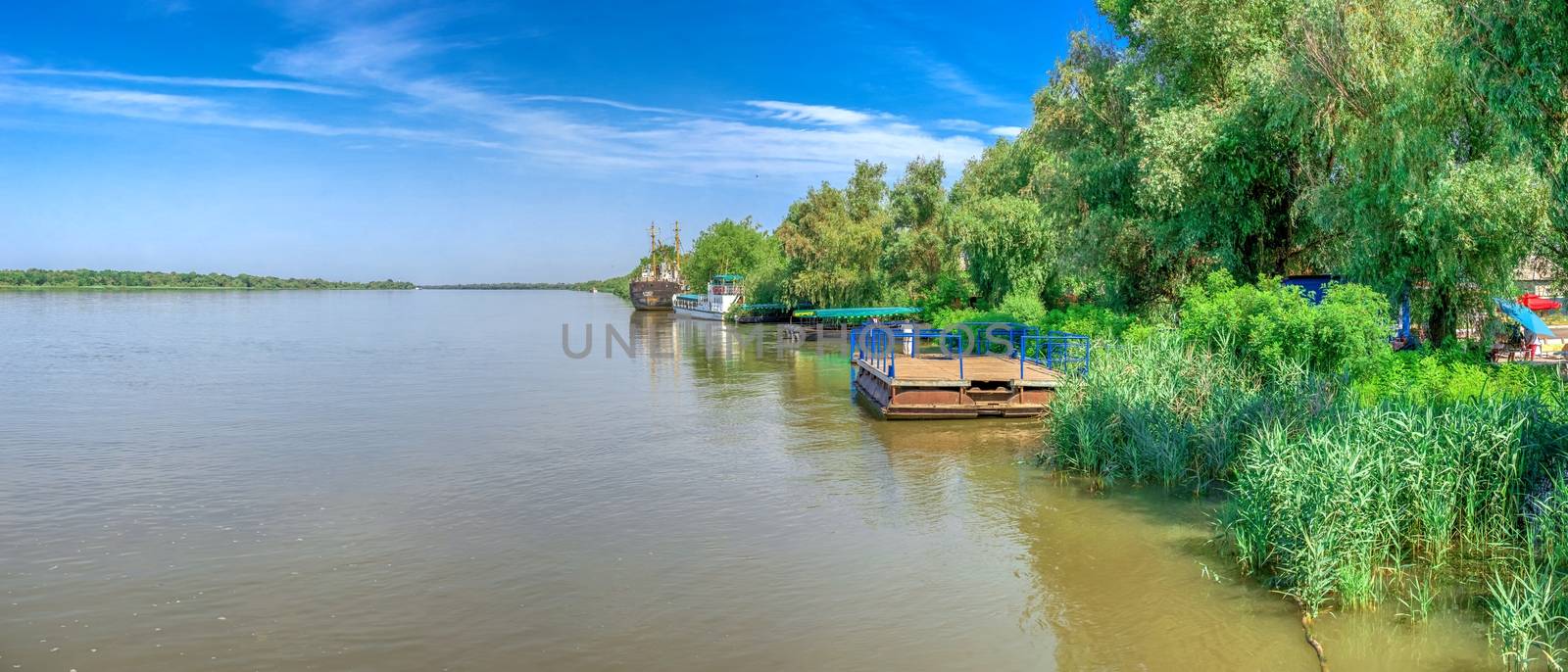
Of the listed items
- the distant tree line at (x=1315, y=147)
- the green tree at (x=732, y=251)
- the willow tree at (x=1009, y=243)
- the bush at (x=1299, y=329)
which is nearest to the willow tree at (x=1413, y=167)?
the distant tree line at (x=1315, y=147)

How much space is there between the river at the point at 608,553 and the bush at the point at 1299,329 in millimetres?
4094

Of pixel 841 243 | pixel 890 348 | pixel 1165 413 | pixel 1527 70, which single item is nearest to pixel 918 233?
pixel 841 243

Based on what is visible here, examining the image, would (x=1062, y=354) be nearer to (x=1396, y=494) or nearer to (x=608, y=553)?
(x=1396, y=494)

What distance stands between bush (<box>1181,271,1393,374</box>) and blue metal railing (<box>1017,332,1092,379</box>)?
7.31 ft

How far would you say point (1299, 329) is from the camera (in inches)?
624

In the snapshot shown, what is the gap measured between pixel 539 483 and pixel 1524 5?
1411 cm

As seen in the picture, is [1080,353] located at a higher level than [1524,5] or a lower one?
lower

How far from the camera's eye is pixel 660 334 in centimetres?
6050

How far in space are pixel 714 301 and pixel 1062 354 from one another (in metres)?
56.5

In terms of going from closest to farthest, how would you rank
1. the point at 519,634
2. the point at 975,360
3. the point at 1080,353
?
1. the point at 519,634
2. the point at 1080,353
3. the point at 975,360

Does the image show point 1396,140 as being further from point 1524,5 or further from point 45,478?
point 45,478

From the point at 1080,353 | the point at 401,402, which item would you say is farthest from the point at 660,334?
the point at 1080,353

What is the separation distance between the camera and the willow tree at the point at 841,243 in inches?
2603

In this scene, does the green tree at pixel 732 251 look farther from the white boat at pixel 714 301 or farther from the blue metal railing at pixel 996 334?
the blue metal railing at pixel 996 334
